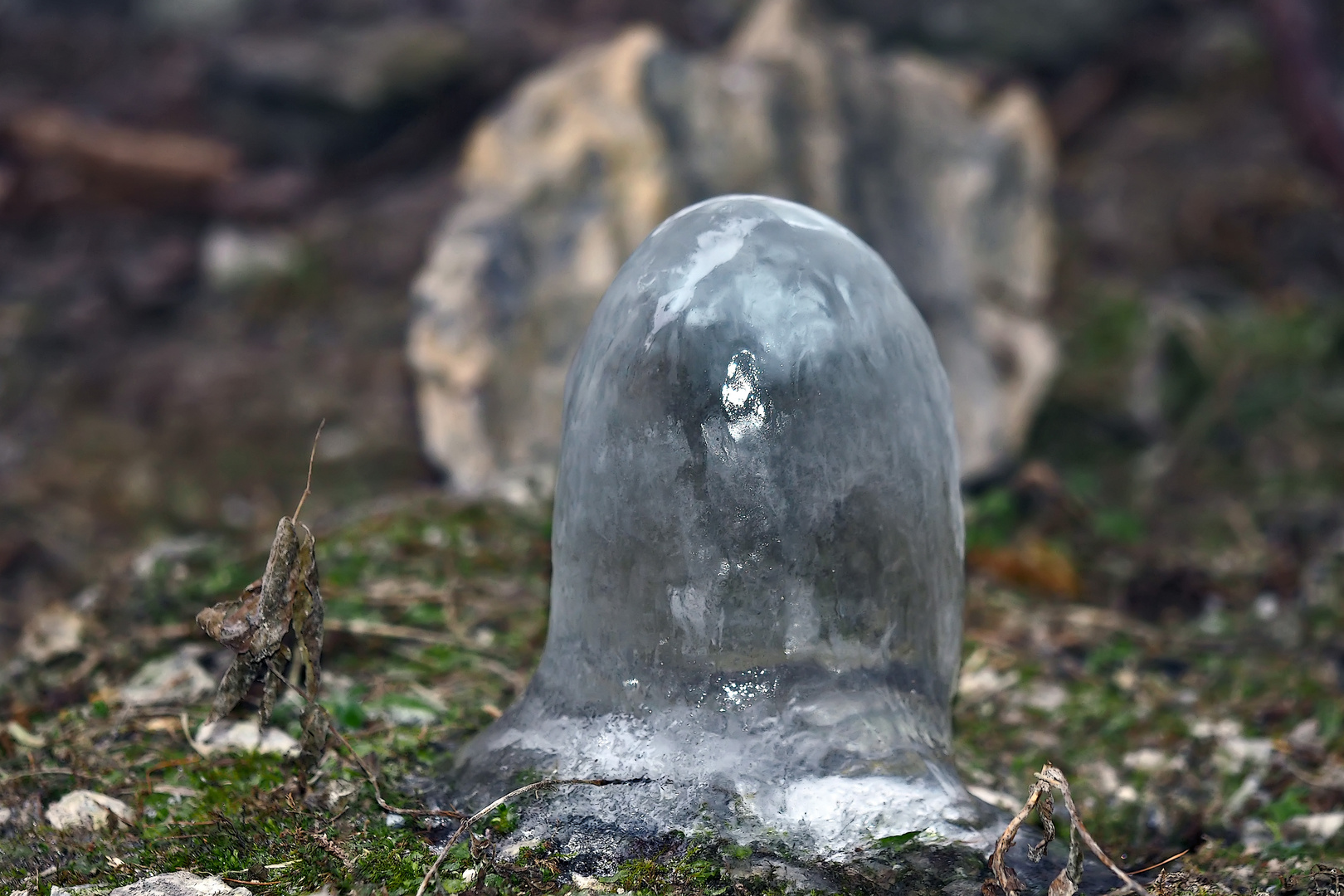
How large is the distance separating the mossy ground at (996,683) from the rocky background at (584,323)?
20mm

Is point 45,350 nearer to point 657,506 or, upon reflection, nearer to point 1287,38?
point 657,506

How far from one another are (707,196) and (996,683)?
2.75 metres

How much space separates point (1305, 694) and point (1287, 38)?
225 inches

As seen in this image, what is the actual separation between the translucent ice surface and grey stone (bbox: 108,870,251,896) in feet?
1.41

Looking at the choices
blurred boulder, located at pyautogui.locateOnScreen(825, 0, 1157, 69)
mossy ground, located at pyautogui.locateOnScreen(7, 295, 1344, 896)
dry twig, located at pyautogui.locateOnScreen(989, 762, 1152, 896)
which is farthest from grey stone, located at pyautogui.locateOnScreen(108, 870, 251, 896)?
blurred boulder, located at pyautogui.locateOnScreen(825, 0, 1157, 69)

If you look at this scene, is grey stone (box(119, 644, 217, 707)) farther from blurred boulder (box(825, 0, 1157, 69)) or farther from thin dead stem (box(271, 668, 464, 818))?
blurred boulder (box(825, 0, 1157, 69))

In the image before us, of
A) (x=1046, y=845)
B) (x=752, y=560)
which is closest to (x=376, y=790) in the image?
(x=752, y=560)

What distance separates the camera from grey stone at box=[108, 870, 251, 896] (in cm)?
199

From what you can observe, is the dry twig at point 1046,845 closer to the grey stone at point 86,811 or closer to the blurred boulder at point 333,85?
the grey stone at point 86,811

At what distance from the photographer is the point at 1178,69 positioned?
30.4ft

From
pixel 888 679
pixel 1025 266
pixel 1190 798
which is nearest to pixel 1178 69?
pixel 1025 266

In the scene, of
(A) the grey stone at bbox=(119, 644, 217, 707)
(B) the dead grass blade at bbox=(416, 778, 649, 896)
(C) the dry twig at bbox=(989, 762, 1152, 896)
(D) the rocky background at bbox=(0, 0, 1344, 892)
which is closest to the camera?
(C) the dry twig at bbox=(989, 762, 1152, 896)

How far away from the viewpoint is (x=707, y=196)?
5547 mm

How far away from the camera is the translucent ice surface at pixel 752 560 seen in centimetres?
212
